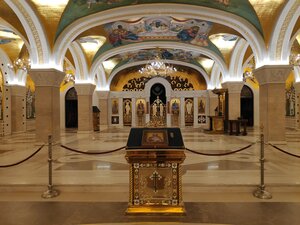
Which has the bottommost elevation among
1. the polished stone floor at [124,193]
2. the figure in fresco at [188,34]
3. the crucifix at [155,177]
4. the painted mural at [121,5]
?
the polished stone floor at [124,193]

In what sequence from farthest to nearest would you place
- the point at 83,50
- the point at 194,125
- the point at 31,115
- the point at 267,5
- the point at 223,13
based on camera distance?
the point at 194,125, the point at 31,115, the point at 83,50, the point at 223,13, the point at 267,5

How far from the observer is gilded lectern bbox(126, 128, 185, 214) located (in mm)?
3744

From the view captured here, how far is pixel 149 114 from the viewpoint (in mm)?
21688

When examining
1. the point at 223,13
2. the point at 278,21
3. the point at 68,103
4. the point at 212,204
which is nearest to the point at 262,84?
the point at 278,21

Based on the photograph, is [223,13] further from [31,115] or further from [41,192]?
[31,115]

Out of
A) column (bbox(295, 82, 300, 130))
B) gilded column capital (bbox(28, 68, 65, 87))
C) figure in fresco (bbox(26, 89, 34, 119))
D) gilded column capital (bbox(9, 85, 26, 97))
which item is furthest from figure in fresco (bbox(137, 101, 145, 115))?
gilded column capital (bbox(28, 68, 65, 87))

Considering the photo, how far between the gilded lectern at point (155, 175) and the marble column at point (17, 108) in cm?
1282

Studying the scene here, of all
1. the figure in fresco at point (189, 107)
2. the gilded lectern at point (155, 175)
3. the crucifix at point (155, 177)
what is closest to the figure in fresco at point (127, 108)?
the figure in fresco at point (189, 107)

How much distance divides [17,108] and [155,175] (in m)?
13.3

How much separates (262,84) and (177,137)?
7.00 meters

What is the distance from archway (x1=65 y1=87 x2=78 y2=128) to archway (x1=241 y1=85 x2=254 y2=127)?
13.5 meters

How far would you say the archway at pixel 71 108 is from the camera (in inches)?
848

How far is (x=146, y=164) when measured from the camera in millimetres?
3809

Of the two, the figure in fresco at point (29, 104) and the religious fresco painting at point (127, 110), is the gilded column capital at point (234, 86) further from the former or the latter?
the figure in fresco at point (29, 104)
